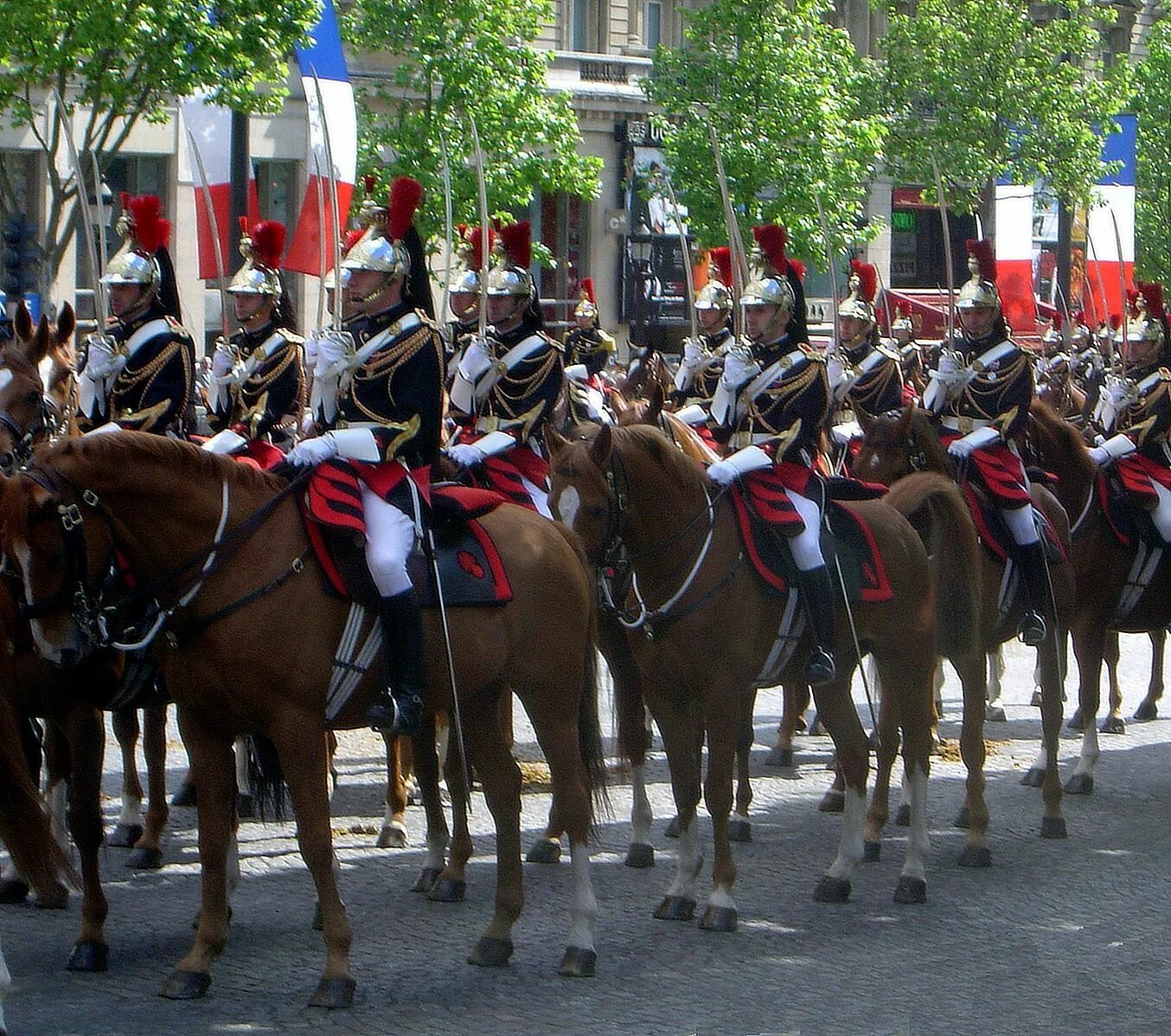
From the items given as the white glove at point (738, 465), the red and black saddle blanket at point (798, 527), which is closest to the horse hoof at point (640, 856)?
the red and black saddle blanket at point (798, 527)

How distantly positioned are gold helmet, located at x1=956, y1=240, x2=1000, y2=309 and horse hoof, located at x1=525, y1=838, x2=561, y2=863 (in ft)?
13.7

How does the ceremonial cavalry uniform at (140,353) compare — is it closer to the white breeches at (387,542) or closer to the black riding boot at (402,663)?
the white breeches at (387,542)

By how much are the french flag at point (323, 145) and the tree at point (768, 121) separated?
48.7ft

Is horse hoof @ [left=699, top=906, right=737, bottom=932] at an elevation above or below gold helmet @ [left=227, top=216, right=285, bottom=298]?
below

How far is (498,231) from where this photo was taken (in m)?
12.5

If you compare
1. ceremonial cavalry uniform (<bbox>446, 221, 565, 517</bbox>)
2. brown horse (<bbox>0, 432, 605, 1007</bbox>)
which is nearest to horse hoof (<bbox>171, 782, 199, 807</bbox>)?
ceremonial cavalry uniform (<bbox>446, 221, 565, 517</bbox>)

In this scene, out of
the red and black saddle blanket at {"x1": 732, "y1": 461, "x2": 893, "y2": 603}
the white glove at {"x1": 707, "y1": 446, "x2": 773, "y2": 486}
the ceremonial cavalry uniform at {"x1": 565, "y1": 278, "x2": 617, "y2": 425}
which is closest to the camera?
the white glove at {"x1": 707, "y1": 446, "x2": 773, "y2": 486}

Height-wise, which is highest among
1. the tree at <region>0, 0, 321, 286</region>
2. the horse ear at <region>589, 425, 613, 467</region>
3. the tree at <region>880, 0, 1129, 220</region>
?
the tree at <region>880, 0, 1129, 220</region>

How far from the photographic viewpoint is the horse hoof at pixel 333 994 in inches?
303

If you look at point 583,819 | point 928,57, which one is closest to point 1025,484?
point 583,819

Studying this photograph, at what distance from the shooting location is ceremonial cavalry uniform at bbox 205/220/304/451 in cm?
1093

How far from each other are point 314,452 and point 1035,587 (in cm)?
528

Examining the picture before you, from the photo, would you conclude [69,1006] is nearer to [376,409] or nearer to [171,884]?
[171,884]

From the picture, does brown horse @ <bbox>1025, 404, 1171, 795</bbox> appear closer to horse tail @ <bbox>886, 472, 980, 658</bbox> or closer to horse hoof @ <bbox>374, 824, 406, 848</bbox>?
horse tail @ <bbox>886, 472, 980, 658</bbox>
